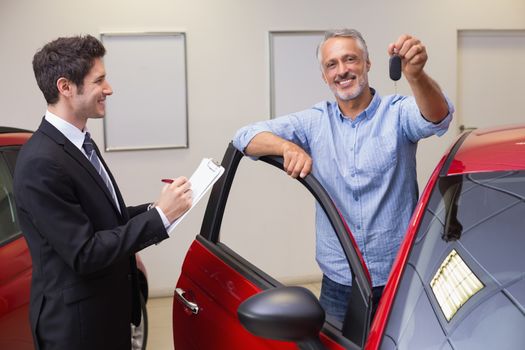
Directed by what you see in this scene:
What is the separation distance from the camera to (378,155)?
5.74 feet

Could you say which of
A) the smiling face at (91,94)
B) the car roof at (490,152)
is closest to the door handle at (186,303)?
the smiling face at (91,94)

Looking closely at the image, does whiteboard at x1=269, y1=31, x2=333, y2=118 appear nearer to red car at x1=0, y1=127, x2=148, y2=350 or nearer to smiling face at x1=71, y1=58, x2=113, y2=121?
red car at x1=0, y1=127, x2=148, y2=350

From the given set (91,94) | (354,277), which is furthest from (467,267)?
(91,94)

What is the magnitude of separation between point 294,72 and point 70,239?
346cm

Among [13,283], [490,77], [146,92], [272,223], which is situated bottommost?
[272,223]

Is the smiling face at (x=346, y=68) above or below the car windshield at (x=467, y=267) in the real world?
above

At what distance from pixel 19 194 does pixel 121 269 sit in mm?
372

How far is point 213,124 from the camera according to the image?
4.76m

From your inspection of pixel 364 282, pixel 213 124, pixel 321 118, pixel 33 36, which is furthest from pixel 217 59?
pixel 364 282

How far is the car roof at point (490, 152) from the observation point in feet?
4.34

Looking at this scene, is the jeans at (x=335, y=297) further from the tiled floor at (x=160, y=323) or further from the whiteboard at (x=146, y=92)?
the whiteboard at (x=146, y=92)

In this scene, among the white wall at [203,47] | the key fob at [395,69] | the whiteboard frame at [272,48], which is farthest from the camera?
the whiteboard frame at [272,48]

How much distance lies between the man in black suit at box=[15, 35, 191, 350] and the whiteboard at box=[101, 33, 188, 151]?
2.89 m

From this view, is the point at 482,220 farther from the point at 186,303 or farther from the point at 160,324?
the point at 160,324
